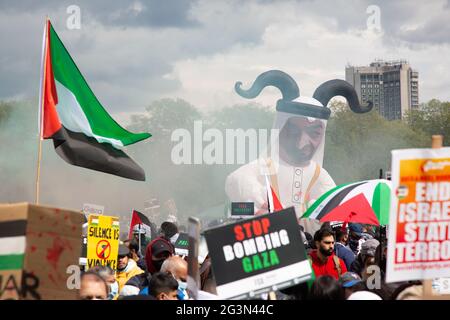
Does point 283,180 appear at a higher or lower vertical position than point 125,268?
higher

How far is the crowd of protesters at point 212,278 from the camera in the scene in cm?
559

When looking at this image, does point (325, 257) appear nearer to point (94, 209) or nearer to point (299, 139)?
point (94, 209)

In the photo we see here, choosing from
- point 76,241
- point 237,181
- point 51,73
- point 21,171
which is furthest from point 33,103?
point 76,241

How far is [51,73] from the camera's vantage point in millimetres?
9602

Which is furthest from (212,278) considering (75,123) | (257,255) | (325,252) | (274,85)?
(274,85)

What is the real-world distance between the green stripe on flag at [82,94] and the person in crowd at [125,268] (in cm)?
118

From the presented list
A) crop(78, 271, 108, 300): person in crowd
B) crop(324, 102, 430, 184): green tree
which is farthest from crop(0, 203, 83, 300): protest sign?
crop(324, 102, 430, 184): green tree

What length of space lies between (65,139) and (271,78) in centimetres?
1579

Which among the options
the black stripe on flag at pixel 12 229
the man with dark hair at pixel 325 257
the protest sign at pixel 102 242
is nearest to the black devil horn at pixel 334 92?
the protest sign at pixel 102 242

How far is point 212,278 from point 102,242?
2469 mm

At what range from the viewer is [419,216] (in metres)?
5.29

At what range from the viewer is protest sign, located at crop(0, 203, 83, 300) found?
4664 millimetres

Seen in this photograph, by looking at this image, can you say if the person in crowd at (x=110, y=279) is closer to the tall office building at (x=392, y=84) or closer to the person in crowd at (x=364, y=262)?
the person in crowd at (x=364, y=262)
